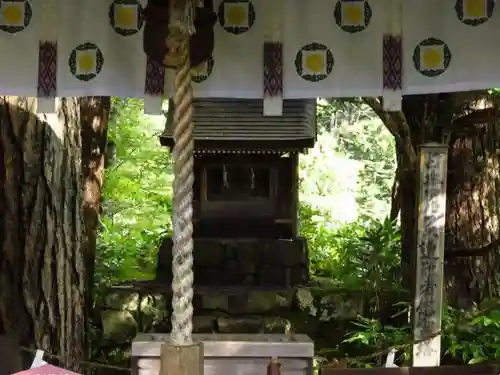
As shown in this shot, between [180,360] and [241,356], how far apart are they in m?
0.72

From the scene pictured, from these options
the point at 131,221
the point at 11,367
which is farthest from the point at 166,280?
the point at 11,367

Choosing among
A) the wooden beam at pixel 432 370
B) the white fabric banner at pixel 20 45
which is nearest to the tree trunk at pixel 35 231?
the white fabric banner at pixel 20 45

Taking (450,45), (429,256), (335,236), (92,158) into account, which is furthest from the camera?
(335,236)

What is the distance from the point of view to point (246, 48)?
3018 millimetres

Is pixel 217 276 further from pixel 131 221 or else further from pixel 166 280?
pixel 131 221

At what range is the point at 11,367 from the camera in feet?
11.1

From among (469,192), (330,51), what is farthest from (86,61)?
(469,192)

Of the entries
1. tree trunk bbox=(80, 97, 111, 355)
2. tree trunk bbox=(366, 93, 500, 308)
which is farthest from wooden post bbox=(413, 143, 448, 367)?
tree trunk bbox=(80, 97, 111, 355)

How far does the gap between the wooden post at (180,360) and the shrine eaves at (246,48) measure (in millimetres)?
1195

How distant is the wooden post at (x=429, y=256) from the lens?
4.12 meters

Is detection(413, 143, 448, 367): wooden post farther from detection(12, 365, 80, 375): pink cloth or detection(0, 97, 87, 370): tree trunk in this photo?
detection(12, 365, 80, 375): pink cloth

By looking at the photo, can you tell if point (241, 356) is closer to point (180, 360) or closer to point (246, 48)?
point (180, 360)

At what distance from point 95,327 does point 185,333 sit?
5.79 metres

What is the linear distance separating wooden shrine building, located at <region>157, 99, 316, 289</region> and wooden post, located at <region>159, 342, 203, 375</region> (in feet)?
19.5
